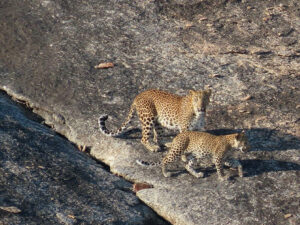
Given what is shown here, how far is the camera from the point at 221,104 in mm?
11602

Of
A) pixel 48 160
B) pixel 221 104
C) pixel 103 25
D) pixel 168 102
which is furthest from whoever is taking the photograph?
pixel 103 25

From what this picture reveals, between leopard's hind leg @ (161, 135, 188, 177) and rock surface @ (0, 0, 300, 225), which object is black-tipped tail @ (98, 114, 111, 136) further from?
leopard's hind leg @ (161, 135, 188, 177)

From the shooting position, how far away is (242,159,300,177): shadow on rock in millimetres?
9984

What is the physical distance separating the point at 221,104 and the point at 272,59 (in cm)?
197

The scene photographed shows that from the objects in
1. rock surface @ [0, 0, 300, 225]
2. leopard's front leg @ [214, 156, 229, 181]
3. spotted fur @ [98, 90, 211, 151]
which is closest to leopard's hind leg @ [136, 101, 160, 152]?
spotted fur @ [98, 90, 211, 151]

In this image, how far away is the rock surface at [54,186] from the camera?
8867 millimetres

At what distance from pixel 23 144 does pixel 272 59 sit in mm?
5322

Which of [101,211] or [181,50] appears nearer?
[101,211]

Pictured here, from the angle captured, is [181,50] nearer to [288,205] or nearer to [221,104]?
[221,104]

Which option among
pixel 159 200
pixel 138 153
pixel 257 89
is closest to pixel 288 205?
pixel 159 200

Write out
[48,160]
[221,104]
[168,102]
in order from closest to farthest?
[48,160]
[168,102]
[221,104]

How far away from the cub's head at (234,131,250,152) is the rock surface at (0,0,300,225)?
12.6 inches

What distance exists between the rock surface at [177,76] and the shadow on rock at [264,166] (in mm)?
15

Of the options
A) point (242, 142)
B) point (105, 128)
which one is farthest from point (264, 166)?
point (105, 128)
